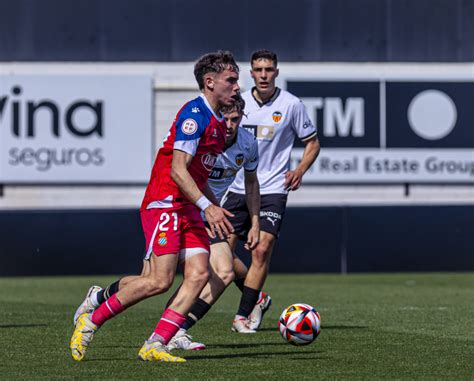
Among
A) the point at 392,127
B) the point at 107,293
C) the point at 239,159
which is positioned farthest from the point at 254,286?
the point at 392,127

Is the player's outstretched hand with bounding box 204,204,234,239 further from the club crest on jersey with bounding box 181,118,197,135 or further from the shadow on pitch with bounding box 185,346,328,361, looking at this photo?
the shadow on pitch with bounding box 185,346,328,361

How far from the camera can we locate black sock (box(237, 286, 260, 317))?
11.0 meters

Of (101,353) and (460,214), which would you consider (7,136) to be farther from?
(101,353)

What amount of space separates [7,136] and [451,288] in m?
8.79

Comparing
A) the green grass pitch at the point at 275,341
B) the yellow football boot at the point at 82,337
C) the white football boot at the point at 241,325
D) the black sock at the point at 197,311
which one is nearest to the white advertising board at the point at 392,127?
the green grass pitch at the point at 275,341

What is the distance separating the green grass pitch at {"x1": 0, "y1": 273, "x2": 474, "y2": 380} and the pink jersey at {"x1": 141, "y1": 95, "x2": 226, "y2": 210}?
114 centimetres

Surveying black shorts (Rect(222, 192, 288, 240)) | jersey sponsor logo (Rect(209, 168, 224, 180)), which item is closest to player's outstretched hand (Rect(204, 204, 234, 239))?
jersey sponsor logo (Rect(209, 168, 224, 180))

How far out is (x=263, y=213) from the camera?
1120 centimetres

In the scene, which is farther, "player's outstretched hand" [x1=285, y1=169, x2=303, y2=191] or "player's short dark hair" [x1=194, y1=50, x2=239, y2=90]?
"player's outstretched hand" [x1=285, y1=169, x2=303, y2=191]

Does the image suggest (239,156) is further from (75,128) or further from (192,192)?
(75,128)

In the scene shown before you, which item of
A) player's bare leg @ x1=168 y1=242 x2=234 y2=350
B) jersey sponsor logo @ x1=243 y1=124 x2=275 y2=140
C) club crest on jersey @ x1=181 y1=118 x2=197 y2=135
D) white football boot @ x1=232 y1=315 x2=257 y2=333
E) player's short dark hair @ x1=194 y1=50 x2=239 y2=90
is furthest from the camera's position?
jersey sponsor logo @ x1=243 y1=124 x2=275 y2=140

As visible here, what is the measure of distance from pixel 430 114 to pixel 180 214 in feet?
52.6

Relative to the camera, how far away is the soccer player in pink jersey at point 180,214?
322 inches

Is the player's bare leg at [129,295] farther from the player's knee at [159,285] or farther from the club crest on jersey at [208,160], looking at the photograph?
the club crest on jersey at [208,160]
